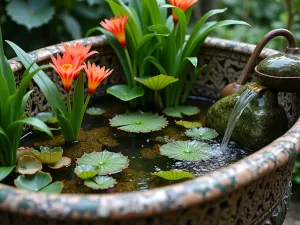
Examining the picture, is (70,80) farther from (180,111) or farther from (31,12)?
(31,12)

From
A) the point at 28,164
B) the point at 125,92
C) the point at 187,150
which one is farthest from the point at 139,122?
the point at 28,164

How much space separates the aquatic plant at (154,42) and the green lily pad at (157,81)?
0.05 feet

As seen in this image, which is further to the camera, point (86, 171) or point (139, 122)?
point (139, 122)

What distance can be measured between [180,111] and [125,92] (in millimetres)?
206

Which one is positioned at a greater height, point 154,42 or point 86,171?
point 154,42

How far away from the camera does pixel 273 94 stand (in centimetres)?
150

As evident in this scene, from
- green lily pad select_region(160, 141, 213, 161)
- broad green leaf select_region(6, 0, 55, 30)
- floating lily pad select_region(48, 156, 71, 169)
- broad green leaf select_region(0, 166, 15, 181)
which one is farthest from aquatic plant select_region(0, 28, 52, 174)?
broad green leaf select_region(6, 0, 55, 30)

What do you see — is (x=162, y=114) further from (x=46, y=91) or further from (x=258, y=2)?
(x=258, y=2)

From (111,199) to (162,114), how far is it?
91 cm

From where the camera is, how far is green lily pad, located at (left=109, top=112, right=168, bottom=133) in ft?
5.35

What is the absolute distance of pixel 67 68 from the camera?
1394 millimetres

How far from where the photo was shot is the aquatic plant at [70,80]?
1.39 m

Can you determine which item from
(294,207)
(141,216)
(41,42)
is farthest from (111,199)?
(294,207)

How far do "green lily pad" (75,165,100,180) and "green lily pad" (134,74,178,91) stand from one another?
427 millimetres
